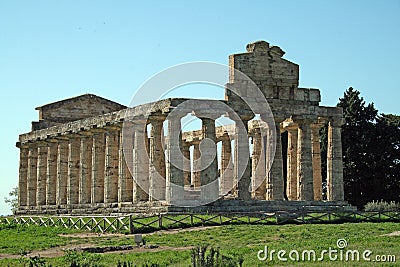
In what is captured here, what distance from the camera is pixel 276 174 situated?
187 feet

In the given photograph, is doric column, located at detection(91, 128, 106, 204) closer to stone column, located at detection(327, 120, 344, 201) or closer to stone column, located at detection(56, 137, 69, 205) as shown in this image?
stone column, located at detection(56, 137, 69, 205)

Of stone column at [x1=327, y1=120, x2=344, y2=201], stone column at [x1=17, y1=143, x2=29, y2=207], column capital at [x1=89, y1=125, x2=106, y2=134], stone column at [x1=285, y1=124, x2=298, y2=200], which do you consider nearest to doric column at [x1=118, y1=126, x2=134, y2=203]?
column capital at [x1=89, y1=125, x2=106, y2=134]

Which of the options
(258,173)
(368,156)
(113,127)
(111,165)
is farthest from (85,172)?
(368,156)

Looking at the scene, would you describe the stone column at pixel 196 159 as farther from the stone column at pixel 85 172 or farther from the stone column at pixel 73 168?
the stone column at pixel 73 168

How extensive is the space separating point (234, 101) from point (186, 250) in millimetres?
22674

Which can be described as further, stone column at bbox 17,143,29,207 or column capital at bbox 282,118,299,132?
stone column at bbox 17,143,29,207

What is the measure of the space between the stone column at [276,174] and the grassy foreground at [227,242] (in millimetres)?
12878

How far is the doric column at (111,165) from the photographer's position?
2409 inches

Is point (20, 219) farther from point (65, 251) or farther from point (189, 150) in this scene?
point (65, 251)

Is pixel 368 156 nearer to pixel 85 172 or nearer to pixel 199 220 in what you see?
pixel 85 172

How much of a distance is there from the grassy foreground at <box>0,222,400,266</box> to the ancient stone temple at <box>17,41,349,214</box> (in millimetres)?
10340

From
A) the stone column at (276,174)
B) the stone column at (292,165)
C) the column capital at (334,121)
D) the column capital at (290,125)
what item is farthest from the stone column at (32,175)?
the column capital at (334,121)

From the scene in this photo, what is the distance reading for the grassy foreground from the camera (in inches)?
1196

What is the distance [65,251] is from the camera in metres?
35.6
